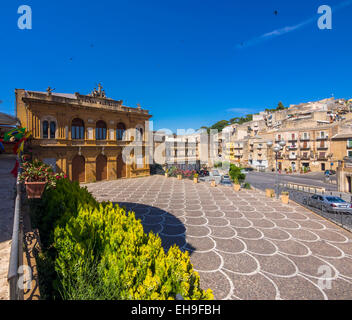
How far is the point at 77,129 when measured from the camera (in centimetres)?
2141

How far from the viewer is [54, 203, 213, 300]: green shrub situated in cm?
274

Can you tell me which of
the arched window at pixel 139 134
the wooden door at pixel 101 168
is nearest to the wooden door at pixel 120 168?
the wooden door at pixel 101 168

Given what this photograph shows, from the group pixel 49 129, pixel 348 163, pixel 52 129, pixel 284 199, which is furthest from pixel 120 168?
pixel 348 163

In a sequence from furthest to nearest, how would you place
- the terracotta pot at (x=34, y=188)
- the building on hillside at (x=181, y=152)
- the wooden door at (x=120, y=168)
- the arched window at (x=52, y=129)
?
the building on hillside at (x=181, y=152), the wooden door at (x=120, y=168), the arched window at (x=52, y=129), the terracotta pot at (x=34, y=188)

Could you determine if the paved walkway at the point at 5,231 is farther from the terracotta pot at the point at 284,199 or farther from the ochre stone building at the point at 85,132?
the terracotta pot at the point at 284,199

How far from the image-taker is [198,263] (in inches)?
234

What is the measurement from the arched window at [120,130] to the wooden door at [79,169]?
5484 mm

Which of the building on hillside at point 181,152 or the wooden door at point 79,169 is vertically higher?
the building on hillside at point 181,152

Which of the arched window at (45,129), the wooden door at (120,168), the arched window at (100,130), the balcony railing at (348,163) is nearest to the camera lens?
the arched window at (45,129)

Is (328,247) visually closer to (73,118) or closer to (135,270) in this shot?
(135,270)

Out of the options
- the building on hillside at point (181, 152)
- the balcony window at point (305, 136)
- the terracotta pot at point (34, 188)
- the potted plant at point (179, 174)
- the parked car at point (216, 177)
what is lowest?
the parked car at point (216, 177)

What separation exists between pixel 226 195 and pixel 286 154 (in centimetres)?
4651

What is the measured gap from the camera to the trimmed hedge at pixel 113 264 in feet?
9.04
